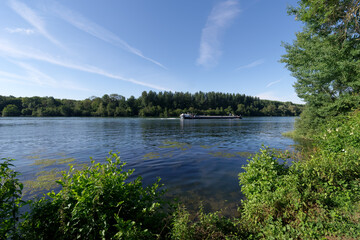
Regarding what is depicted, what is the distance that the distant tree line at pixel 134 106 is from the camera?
146625mm

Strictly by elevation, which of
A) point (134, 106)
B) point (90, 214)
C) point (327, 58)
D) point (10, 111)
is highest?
point (134, 106)

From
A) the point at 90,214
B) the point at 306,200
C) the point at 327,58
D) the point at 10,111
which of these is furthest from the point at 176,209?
the point at 10,111

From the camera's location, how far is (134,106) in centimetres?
16850

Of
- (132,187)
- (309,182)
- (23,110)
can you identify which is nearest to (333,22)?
(309,182)

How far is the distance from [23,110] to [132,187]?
193 meters

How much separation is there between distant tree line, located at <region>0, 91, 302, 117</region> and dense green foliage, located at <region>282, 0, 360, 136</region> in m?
139

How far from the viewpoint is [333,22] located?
13820 millimetres

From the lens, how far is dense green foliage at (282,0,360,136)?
1270 cm

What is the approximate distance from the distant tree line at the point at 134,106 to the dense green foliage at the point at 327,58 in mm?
138795

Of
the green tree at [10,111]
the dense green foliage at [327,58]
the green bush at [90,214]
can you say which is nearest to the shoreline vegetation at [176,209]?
the green bush at [90,214]

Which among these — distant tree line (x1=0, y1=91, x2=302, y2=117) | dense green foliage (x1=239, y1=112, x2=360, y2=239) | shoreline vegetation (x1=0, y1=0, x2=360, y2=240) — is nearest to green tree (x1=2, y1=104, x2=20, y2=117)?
distant tree line (x1=0, y1=91, x2=302, y2=117)

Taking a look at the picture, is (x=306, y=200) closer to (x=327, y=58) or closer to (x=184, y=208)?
(x=184, y=208)

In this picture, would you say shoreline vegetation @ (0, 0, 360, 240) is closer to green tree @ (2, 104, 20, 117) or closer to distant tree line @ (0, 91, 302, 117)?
distant tree line @ (0, 91, 302, 117)

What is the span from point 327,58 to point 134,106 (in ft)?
544
